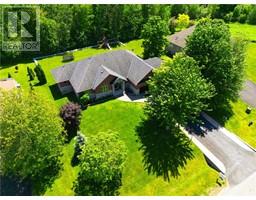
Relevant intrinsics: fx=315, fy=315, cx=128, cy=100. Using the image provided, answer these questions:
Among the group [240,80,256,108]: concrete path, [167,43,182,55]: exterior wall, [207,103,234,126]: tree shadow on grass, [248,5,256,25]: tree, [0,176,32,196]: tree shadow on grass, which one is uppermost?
[248,5,256,25]: tree

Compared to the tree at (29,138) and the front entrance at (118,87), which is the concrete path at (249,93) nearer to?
the front entrance at (118,87)

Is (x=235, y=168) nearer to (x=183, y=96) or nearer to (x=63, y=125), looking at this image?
(x=183, y=96)

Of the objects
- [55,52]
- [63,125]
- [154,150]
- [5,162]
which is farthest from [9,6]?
[154,150]

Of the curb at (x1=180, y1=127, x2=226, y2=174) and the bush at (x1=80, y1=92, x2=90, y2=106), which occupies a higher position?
the bush at (x1=80, y1=92, x2=90, y2=106)

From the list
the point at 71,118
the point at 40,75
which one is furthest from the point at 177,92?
the point at 40,75

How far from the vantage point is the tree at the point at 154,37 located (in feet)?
241

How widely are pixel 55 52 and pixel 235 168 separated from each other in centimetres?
5444

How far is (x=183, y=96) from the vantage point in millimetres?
48281

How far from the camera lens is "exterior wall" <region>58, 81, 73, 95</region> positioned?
6258 cm

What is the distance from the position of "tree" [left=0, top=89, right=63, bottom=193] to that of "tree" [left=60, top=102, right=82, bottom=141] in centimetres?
414

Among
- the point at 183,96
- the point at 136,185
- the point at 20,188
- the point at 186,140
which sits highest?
the point at 183,96

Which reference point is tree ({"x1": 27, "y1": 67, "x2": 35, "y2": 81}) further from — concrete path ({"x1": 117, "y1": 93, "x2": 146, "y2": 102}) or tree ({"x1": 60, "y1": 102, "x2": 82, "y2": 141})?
concrete path ({"x1": 117, "y1": 93, "x2": 146, "y2": 102})

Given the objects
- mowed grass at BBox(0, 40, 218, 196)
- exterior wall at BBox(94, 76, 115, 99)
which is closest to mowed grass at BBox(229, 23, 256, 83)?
mowed grass at BBox(0, 40, 218, 196)

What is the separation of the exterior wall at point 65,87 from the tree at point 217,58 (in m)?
24.1
